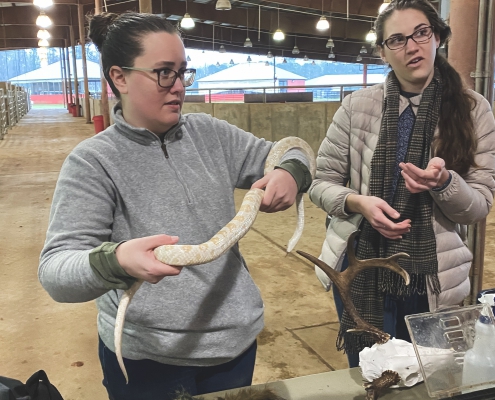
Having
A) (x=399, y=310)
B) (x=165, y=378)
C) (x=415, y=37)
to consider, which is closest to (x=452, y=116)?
(x=415, y=37)

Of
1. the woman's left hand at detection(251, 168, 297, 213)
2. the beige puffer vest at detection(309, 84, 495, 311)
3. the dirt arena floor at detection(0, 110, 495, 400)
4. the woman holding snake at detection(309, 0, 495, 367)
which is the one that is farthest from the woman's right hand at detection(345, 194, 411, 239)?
the dirt arena floor at detection(0, 110, 495, 400)

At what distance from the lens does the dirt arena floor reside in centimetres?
303

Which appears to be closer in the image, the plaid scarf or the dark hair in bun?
the dark hair in bun

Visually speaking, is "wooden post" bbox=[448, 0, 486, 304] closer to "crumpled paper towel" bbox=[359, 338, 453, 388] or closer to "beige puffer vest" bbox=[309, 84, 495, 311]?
"beige puffer vest" bbox=[309, 84, 495, 311]

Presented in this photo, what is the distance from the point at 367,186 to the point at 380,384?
807 mm

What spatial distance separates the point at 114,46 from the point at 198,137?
31 cm

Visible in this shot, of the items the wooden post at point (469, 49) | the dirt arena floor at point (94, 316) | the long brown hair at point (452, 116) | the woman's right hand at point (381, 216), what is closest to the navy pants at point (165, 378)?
the woman's right hand at point (381, 216)

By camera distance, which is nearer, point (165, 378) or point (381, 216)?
point (165, 378)

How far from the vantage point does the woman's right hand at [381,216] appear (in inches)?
67.6

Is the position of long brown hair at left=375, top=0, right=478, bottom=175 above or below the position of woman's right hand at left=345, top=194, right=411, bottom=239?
above

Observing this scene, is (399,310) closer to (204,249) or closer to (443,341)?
(443,341)

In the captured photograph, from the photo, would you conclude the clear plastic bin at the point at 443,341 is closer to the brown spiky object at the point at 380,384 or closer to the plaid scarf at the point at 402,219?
the brown spiky object at the point at 380,384

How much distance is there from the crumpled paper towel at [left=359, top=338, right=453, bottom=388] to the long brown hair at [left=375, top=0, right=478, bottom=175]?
0.70 meters

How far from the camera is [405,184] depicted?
1.75 m
